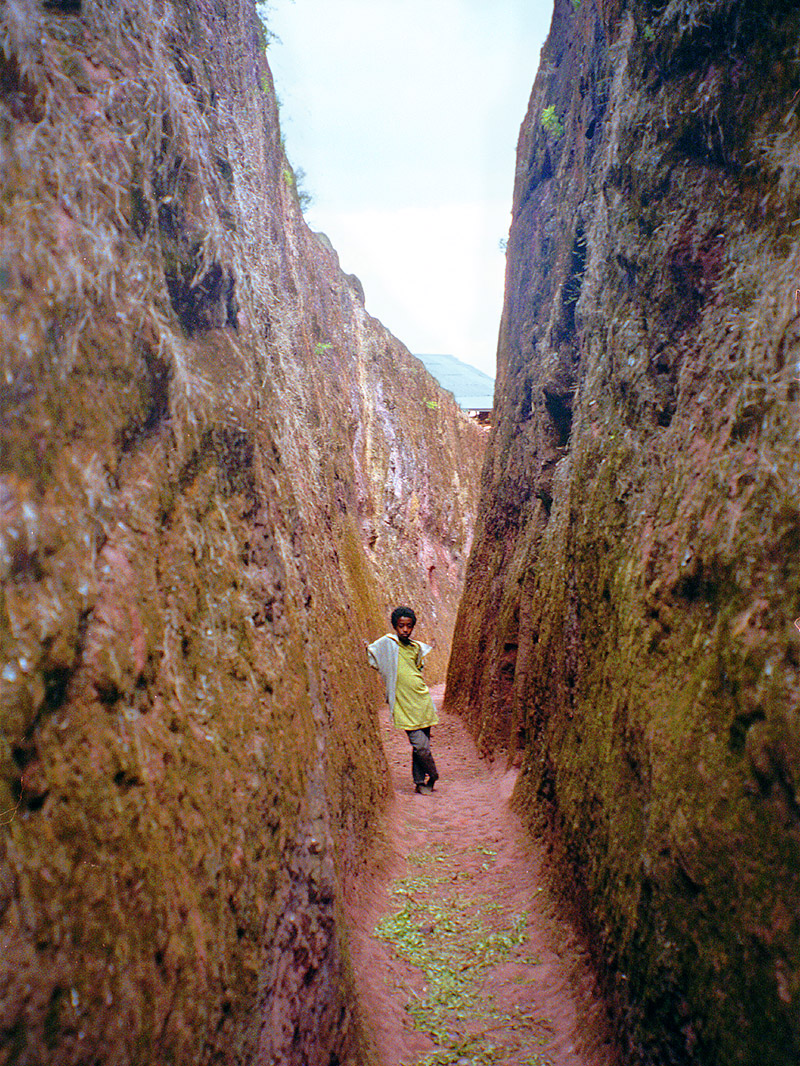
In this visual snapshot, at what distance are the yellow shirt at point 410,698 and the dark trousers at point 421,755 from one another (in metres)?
0.10

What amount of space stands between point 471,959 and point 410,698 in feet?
9.16

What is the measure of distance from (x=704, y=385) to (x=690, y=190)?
1315mm

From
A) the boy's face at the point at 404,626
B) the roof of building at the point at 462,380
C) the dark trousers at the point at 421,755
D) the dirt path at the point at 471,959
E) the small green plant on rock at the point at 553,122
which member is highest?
the small green plant on rock at the point at 553,122

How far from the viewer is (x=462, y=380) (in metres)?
41.0

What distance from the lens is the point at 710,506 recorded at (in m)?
2.57

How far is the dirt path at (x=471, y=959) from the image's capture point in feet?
9.66

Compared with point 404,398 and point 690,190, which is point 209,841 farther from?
point 404,398

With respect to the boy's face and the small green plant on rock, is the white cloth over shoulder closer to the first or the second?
the boy's face

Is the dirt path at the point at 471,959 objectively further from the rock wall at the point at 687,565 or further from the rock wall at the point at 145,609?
the rock wall at the point at 145,609

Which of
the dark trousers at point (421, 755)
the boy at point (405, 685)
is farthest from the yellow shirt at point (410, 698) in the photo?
the dark trousers at point (421, 755)

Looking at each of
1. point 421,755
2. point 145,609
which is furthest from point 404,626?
point 145,609

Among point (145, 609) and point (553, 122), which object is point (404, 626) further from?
point (553, 122)

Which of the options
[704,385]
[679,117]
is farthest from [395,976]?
[679,117]

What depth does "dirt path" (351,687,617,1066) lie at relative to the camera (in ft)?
9.66
